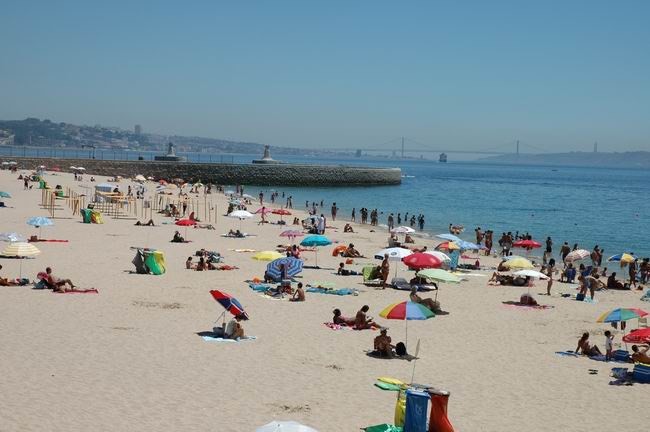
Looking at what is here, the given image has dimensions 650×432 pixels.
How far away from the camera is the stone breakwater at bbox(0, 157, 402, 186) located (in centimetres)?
7356

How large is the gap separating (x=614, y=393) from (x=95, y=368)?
24.6ft

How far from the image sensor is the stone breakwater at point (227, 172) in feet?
241

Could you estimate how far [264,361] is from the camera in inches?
465

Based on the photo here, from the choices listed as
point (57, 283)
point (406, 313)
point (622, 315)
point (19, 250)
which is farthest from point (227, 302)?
point (19, 250)

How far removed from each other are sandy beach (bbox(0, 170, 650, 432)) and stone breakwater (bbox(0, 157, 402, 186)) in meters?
55.9

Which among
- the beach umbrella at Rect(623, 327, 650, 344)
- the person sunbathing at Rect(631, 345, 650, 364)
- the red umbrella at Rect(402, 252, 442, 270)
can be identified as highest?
the red umbrella at Rect(402, 252, 442, 270)

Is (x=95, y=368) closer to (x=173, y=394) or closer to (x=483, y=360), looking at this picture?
(x=173, y=394)

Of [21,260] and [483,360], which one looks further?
[21,260]

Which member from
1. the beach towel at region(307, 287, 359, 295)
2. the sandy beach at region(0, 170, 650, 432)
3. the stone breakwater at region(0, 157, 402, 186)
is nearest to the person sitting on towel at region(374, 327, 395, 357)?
the sandy beach at region(0, 170, 650, 432)

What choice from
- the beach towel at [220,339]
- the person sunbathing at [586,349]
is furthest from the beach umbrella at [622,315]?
the beach towel at [220,339]

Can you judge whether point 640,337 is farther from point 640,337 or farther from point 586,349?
point 586,349

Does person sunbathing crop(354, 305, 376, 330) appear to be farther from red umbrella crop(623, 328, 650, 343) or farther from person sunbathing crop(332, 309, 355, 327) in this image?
red umbrella crop(623, 328, 650, 343)

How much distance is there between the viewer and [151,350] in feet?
39.3

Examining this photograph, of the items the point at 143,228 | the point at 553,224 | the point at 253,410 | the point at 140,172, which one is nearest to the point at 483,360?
the point at 253,410
